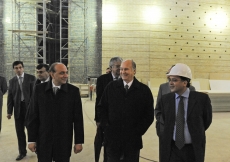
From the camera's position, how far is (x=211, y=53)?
22.9 metres

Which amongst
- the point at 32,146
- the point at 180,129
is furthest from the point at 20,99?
the point at 180,129

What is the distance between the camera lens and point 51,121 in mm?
3367

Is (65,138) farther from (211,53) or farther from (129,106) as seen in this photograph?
(211,53)

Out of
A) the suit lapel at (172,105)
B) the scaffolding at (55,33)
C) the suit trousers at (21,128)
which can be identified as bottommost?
the suit trousers at (21,128)

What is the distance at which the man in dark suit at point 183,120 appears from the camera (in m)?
3.04

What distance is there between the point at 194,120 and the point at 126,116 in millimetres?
781

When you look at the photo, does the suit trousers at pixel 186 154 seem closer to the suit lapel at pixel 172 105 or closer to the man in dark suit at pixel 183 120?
the man in dark suit at pixel 183 120

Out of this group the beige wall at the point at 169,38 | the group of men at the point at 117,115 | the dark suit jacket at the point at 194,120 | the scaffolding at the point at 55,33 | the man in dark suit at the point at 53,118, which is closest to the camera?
the dark suit jacket at the point at 194,120

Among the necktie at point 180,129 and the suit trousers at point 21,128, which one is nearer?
the necktie at point 180,129

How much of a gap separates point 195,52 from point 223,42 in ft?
9.23

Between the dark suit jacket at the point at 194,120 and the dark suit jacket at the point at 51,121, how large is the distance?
1124 millimetres

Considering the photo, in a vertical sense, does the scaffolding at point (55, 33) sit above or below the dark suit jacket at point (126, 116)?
above

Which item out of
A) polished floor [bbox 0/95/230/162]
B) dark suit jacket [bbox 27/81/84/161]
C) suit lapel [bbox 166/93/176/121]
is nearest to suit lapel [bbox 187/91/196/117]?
suit lapel [bbox 166/93/176/121]

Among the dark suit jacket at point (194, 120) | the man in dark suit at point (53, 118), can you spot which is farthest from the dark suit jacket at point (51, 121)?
the dark suit jacket at point (194, 120)
